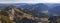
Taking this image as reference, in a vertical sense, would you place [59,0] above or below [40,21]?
above

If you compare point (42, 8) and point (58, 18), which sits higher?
point (42, 8)

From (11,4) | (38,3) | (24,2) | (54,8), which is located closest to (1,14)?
(11,4)

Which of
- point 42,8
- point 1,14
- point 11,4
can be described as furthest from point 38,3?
point 1,14

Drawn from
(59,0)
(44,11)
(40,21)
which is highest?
(59,0)

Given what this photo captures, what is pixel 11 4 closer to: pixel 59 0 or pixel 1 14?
pixel 1 14

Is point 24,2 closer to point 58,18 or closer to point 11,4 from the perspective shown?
point 11,4

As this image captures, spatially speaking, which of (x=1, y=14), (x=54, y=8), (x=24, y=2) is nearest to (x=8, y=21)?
(x=1, y=14)

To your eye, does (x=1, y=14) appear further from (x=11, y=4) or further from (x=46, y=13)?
(x=46, y=13)
